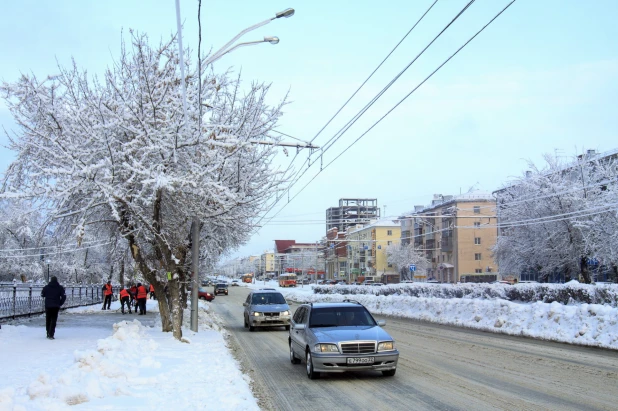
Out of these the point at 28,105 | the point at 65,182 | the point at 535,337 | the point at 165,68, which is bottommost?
the point at 535,337

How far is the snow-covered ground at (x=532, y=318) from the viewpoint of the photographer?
17.5 m

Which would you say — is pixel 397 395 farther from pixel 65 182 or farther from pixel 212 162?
pixel 65 182

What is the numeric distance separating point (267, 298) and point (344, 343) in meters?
14.9

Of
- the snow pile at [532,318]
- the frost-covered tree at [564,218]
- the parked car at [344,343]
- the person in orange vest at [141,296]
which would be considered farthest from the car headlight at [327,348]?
the frost-covered tree at [564,218]

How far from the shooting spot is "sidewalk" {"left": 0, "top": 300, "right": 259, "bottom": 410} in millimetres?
7402

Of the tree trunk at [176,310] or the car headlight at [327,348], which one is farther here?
the tree trunk at [176,310]

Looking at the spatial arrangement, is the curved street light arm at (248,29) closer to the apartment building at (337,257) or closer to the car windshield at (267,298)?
the car windshield at (267,298)

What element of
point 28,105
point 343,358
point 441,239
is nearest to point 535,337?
point 343,358

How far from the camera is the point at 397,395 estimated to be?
31.4ft

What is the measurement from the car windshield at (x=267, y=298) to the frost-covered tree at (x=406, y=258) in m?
74.3

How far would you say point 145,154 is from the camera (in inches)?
553

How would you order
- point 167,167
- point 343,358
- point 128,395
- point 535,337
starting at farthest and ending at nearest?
1. point 535,337
2. point 167,167
3. point 343,358
4. point 128,395

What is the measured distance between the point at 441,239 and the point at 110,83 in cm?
7614

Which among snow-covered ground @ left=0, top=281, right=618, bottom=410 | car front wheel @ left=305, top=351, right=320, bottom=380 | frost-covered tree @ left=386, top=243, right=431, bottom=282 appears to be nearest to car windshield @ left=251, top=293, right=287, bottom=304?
snow-covered ground @ left=0, top=281, right=618, bottom=410
